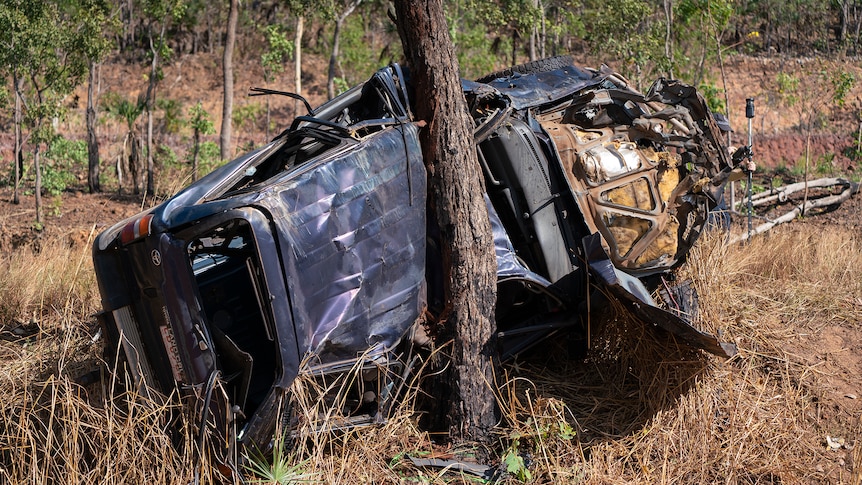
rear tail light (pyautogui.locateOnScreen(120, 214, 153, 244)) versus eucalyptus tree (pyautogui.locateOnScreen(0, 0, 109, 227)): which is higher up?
eucalyptus tree (pyautogui.locateOnScreen(0, 0, 109, 227))

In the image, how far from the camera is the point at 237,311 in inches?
200

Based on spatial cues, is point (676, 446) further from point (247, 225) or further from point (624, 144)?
point (247, 225)

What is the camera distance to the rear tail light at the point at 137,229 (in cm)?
416

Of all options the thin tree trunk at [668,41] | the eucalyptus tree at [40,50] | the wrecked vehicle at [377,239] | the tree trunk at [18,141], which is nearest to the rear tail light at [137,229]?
the wrecked vehicle at [377,239]

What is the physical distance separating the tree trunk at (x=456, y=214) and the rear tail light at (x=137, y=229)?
157 centimetres

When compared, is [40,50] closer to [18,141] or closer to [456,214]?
[18,141]

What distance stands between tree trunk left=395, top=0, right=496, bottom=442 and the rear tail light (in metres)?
1.57

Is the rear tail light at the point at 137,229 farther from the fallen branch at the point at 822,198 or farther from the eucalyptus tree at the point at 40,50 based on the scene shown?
the eucalyptus tree at the point at 40,50

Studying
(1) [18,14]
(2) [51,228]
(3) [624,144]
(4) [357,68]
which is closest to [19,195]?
(2) [51,228]

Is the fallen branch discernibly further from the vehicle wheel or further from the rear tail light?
the rear tail light

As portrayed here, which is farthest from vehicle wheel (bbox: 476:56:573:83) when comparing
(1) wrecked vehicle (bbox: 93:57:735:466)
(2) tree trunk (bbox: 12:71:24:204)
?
(2) tree trunk (bbox: 12:71:24:204)

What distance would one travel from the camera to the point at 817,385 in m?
5.67

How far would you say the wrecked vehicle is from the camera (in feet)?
13.4

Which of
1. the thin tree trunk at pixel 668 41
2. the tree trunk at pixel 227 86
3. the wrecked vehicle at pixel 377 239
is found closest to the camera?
the wrecked vehicle at pixel 377 239
